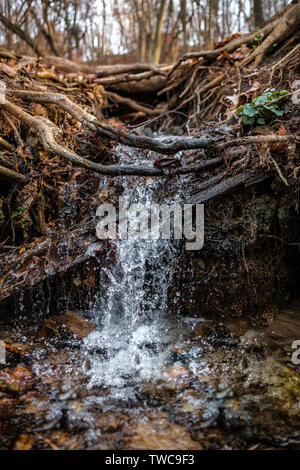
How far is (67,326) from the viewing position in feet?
9.20

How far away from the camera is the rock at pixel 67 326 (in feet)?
8.95

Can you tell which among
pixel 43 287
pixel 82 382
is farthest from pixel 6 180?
pixel 82 382

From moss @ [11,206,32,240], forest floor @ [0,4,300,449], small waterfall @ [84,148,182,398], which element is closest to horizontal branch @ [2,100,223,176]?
forest floor @ [0,4,300,449]

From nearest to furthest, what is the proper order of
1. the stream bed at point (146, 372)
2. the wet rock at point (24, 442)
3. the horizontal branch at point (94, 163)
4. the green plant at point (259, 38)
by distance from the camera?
the wet rock at point (24, 442)
the stream bed at point (146, 372)
the horizontal branch at point (94, 163)
the green plant at point (259, 38)

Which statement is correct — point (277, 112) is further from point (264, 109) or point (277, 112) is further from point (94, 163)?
point (94, 163)

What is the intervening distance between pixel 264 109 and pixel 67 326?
118 inches

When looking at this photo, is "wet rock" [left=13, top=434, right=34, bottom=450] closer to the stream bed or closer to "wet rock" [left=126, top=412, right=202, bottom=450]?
the stream bed

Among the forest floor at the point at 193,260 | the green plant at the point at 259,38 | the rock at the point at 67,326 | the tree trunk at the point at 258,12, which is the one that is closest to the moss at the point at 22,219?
the forest floor at the point at 193,260

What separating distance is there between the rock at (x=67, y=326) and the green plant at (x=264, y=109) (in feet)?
8.91

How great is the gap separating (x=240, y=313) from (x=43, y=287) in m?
2.01

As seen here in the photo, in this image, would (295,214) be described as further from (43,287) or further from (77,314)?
(43,287)

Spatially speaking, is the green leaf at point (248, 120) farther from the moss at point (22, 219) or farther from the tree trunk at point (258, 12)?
the tree trunk at point (258, 12)

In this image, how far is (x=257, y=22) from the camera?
6.99 meters
